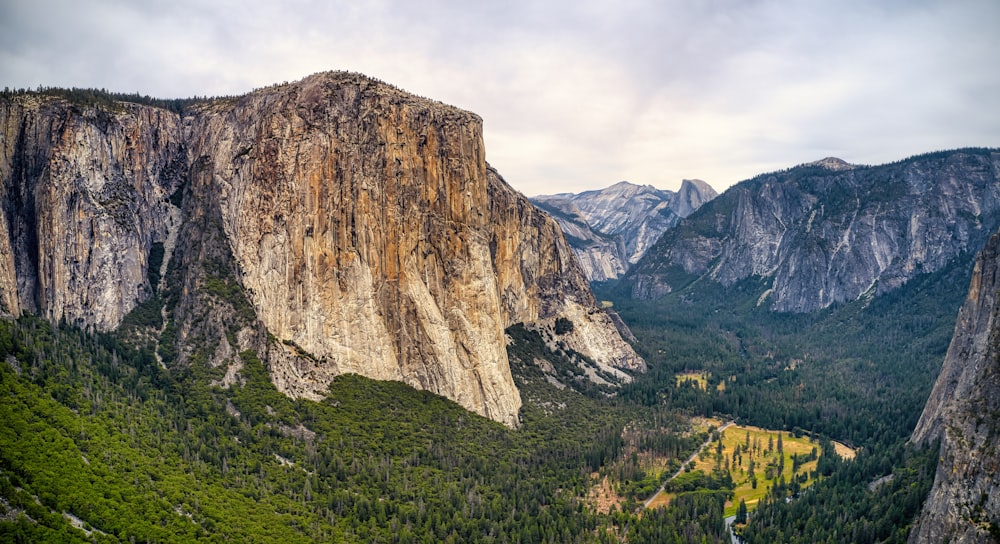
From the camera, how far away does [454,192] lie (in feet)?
437

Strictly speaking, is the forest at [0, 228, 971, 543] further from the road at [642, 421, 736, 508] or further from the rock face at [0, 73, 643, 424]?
the rock face at [0, 73, 643, 424]

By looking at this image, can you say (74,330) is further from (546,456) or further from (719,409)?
(719,409)

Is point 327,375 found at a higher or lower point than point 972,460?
higher

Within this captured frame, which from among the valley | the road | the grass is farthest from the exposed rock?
the grass

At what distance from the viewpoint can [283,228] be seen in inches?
4651

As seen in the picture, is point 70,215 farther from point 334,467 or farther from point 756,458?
point 756,458

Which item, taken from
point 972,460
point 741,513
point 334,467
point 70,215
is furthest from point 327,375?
point 972,460

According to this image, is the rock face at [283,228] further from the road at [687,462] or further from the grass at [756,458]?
the grass at [756,458]

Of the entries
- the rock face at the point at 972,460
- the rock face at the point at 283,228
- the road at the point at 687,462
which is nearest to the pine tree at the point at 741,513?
the road at the point at 687,462

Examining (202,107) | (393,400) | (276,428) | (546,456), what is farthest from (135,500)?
(202,107)

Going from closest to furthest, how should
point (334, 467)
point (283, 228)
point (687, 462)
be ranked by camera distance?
1. point (334, 467)
2. point (283, 228)
3. point (687, 462)

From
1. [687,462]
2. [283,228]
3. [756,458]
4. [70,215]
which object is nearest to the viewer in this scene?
[70,215]

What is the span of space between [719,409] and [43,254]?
469ft

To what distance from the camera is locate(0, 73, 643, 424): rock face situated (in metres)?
107
